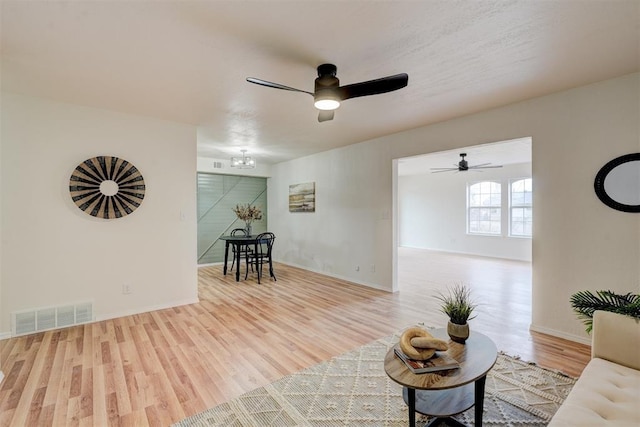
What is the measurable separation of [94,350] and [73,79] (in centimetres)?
251

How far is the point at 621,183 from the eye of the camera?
102 inches

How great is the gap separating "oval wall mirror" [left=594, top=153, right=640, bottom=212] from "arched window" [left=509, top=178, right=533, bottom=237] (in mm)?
5280

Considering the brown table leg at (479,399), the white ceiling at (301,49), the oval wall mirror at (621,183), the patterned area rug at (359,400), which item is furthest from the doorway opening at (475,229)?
the brown table leg at (479,399)

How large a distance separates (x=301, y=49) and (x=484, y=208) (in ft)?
25.7

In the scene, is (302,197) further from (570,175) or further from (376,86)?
(570,175)

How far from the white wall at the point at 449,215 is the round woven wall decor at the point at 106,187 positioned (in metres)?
8.19

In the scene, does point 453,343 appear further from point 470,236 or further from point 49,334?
point 470,236

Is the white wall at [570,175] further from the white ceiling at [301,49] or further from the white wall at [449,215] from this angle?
the white wall at [449,215]

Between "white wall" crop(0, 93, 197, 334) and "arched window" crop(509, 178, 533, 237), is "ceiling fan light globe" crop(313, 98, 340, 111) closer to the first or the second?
"white wall" crop(0, 93, 197, 334)

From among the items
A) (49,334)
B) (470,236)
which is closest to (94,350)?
(49,334)

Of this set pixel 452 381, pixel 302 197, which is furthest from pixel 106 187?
pixel 452 381

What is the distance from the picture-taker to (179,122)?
13.0ft

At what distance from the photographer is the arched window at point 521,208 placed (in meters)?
7.32

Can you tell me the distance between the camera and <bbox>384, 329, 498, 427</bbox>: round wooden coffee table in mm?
1429
